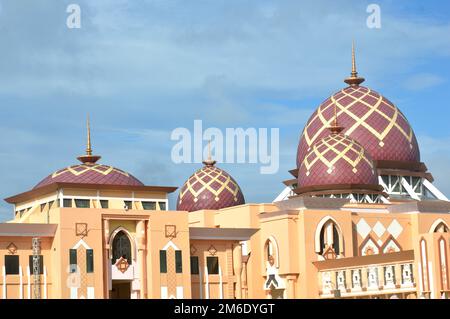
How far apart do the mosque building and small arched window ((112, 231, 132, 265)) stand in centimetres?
3

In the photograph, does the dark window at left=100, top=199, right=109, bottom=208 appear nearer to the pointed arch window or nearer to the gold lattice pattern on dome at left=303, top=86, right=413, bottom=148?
the pointed arch window

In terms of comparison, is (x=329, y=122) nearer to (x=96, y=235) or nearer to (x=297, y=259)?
(x=297, y=259)

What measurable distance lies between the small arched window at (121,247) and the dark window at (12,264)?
338cm

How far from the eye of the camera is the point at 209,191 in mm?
47719

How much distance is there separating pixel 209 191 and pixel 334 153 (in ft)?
23.6

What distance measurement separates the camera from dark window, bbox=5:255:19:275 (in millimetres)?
33750

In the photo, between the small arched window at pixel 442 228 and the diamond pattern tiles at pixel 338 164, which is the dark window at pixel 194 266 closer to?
the diamond pattern tiles at pixel 338 164

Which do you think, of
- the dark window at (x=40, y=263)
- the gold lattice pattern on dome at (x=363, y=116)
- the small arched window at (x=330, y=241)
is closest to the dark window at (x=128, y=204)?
the dark window at (x=40, y=263)

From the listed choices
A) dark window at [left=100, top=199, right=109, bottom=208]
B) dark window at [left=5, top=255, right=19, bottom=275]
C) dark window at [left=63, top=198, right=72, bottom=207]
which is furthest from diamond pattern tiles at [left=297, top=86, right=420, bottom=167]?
dark window at [left=5, top=255, right=19, bottom=275]

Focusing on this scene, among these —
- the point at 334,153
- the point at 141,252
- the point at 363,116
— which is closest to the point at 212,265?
the point at 141,252

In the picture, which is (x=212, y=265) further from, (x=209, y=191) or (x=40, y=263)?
(x=209, y=191)

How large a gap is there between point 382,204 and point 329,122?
6.11m
